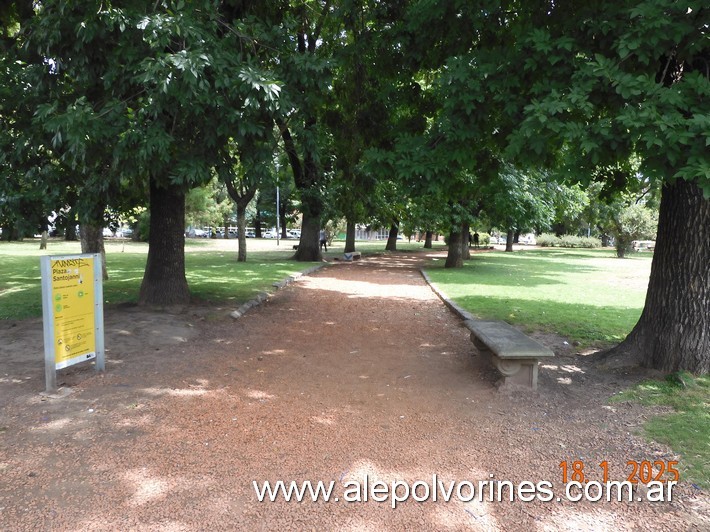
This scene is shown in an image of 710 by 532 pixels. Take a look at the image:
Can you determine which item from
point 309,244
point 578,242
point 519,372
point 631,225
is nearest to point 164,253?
point 519,372

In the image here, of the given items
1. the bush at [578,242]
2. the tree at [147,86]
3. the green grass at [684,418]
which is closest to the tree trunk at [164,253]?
the tree at [147,86]

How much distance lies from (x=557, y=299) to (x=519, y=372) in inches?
297

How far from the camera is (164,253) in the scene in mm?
9031

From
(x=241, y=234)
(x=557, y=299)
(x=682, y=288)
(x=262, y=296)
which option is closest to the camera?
(x=682, y=288)

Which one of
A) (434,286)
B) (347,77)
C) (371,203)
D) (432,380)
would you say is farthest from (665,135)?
(371,203)

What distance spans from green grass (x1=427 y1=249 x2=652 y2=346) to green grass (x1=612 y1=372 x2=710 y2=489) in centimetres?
218

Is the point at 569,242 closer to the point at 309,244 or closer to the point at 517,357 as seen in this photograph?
the point at 309,244

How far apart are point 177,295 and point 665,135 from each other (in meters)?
8.14

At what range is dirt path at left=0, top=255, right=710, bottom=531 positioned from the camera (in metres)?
2.85

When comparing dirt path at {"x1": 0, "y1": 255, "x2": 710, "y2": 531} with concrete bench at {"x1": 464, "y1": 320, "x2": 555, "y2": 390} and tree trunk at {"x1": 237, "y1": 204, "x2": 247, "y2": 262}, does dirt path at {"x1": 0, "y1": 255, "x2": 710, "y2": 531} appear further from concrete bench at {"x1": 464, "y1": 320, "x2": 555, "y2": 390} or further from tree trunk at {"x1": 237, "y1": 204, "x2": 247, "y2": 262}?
tree trunk at {"x1": 237, "y1": 204, "x2": 247, "y2": 262}

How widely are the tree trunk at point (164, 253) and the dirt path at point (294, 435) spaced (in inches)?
76.0

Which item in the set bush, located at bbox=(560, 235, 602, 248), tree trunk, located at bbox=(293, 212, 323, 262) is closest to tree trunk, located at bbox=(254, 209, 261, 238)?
bush, located at bbox=(560, 235, 602, 248)

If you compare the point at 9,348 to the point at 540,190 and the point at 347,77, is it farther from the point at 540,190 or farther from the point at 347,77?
the point at 540,190
